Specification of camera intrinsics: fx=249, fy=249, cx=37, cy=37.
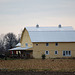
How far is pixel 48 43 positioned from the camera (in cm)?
5466

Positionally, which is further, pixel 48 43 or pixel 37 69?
pixel 48 43

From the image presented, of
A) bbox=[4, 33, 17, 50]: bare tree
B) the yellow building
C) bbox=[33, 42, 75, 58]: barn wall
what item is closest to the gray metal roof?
the yellow building

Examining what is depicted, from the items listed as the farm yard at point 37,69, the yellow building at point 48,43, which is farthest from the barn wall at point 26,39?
the farm yard at point 37,69

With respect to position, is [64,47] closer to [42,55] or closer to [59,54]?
[59,54]

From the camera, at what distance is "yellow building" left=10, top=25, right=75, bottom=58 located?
177 feet

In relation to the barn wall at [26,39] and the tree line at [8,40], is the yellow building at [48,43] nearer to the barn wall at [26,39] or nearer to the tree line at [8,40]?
the barn wall at [26,39]

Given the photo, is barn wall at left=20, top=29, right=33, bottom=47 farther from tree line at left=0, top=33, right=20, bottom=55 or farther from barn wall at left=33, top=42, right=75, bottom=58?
tree line at left=0, top=33, right=20, bottom=55

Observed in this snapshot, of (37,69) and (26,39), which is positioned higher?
(26,39)

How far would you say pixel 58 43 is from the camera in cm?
5509

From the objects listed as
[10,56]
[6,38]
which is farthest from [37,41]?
[6,38]

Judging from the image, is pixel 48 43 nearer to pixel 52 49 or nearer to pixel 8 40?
pixel 52 49

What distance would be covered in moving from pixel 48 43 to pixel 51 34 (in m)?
3.25

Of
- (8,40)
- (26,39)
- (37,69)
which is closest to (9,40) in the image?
(8,40)

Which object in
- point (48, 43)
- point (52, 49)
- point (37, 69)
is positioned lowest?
point (37, 69)
